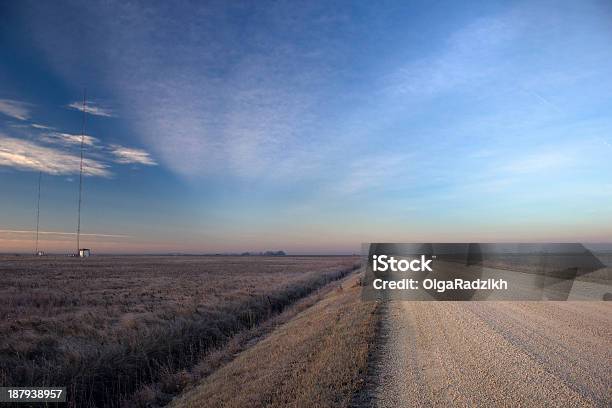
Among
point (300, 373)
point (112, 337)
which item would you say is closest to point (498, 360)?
point (300, 373)

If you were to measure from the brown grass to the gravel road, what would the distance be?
0.59 metres

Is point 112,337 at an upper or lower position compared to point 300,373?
lower

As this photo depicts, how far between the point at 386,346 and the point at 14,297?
2514cm

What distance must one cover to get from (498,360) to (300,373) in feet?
13.7

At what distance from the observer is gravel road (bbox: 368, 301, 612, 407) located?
22.5 feet

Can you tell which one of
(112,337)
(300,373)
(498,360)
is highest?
(498,360)

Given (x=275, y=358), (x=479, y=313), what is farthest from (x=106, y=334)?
(x=479, y=313)

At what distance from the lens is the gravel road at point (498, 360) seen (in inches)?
271

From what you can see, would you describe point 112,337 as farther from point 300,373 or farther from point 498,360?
point 498,360

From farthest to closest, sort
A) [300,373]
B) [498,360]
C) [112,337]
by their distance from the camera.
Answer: [112,337] < [300,373] < [498,360]

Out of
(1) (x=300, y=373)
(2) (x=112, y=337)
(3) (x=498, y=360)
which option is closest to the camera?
(3) (x=498, y=360)

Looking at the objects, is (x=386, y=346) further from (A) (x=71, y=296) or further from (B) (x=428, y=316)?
(A) (x=71, y=296)

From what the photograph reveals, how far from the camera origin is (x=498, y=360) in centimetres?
879

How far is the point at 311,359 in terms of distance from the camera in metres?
10.3
